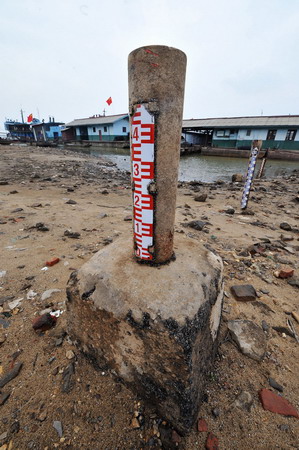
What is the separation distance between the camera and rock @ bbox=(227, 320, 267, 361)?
1.63 meters

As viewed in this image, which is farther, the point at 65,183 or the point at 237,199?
the point at 65,183

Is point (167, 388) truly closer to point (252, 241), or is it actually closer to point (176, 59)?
point (176, 59)

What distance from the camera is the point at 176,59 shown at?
3.82 ft

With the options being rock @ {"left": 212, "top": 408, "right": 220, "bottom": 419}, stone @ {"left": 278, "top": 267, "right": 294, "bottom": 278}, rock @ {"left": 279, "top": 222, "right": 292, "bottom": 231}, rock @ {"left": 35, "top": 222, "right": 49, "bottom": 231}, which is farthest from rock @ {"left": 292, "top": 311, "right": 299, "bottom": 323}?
rock @ {"left": 35, "top": 222, "right": 49, "bottom": 231}

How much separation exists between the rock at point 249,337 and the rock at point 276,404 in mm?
236

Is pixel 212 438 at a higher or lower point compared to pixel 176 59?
lower

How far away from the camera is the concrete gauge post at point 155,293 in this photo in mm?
1159

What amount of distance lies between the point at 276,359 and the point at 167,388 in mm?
1006

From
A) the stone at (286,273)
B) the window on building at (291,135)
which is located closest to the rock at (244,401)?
the stone at (286,273)

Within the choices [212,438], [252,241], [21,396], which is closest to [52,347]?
[21,396]

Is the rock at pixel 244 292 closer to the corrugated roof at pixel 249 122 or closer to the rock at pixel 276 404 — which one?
the rock at pixel 276 404

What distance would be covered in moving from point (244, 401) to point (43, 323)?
1644mm

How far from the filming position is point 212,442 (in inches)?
46.1

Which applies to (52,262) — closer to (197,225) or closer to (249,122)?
(197,225)
